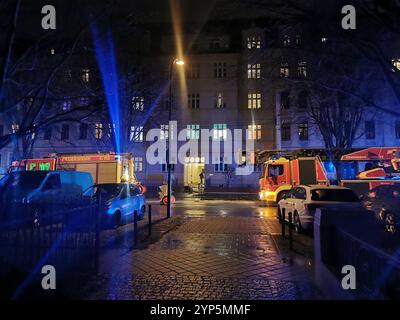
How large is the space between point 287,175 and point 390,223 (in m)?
9.02

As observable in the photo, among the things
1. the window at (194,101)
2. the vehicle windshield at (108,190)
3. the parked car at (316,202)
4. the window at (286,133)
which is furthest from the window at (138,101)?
the parked car at (316,202)

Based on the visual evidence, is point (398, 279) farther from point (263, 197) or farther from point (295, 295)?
point (263, 197)

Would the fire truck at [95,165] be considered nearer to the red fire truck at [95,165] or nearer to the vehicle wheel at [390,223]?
the red fire truck at [95,165]

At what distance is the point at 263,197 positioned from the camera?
20.8 metres

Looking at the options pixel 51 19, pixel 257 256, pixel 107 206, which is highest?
pixel 51 19

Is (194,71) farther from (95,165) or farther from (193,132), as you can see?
(95,165)

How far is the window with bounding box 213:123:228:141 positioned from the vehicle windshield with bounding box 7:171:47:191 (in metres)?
26.0

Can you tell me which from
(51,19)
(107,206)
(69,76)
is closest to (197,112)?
(69,76)

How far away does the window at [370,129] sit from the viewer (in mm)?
36281

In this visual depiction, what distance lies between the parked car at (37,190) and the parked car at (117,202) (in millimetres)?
1128

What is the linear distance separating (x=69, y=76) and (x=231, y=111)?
2545 cm

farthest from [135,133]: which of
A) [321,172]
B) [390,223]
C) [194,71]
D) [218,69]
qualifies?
[390,223]

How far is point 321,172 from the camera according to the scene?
1872cm

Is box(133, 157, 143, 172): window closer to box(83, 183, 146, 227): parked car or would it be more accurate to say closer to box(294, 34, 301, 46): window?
box(83, 183, 146, 227): parked car
